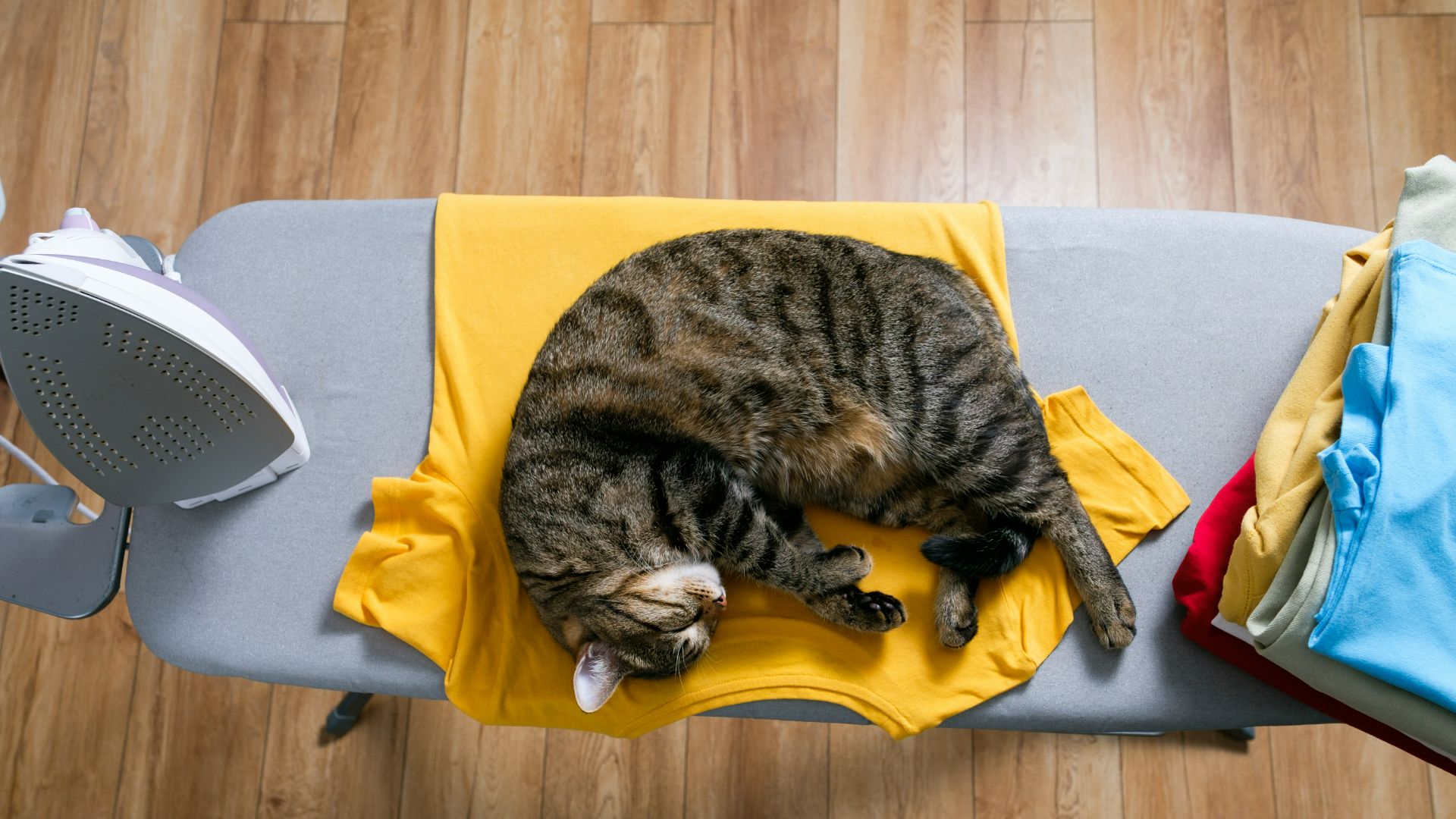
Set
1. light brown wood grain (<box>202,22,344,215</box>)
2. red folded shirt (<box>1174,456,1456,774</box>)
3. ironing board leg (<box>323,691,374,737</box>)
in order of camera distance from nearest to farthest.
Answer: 1. red folded shirt (<box>1174,456,1456,774</box>)
2. ironing board leg (<box>323,691,374,737</box>)
3. light brown wood grain (<box>202,22,344,215</box>)

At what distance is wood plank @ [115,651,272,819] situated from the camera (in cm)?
184

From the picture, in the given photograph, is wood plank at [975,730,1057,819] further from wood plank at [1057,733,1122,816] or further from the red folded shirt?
the red folded shirt

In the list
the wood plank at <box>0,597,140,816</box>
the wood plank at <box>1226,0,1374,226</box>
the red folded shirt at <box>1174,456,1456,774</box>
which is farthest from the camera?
the wood plank at <box>1226,0,1374,226</box>

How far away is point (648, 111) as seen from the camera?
7.02 ft

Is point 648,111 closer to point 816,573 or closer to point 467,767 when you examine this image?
point 816,573

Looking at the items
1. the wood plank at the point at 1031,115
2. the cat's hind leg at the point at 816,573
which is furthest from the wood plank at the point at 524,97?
the cat's hind leg at the point at 816,573

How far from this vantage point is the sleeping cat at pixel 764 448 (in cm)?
128

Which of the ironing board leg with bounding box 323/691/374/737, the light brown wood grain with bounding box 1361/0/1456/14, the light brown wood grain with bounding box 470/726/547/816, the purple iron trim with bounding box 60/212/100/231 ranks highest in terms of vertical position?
the light brown wood grain with bounding box 1361/0/1456/14

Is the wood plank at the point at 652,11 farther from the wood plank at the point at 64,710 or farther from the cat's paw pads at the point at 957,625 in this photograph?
the wood plank at the point at 64,710

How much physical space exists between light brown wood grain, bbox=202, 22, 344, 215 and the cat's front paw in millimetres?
1700

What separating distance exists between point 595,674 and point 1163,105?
1.93m

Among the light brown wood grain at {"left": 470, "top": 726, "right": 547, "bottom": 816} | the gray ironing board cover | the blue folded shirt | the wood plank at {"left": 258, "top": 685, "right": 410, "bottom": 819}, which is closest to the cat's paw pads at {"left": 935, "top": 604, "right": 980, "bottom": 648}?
the gray ironing board cover

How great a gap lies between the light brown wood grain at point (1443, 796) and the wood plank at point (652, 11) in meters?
2.40

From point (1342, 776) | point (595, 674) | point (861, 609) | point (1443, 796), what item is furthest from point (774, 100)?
point (1443, 796)
